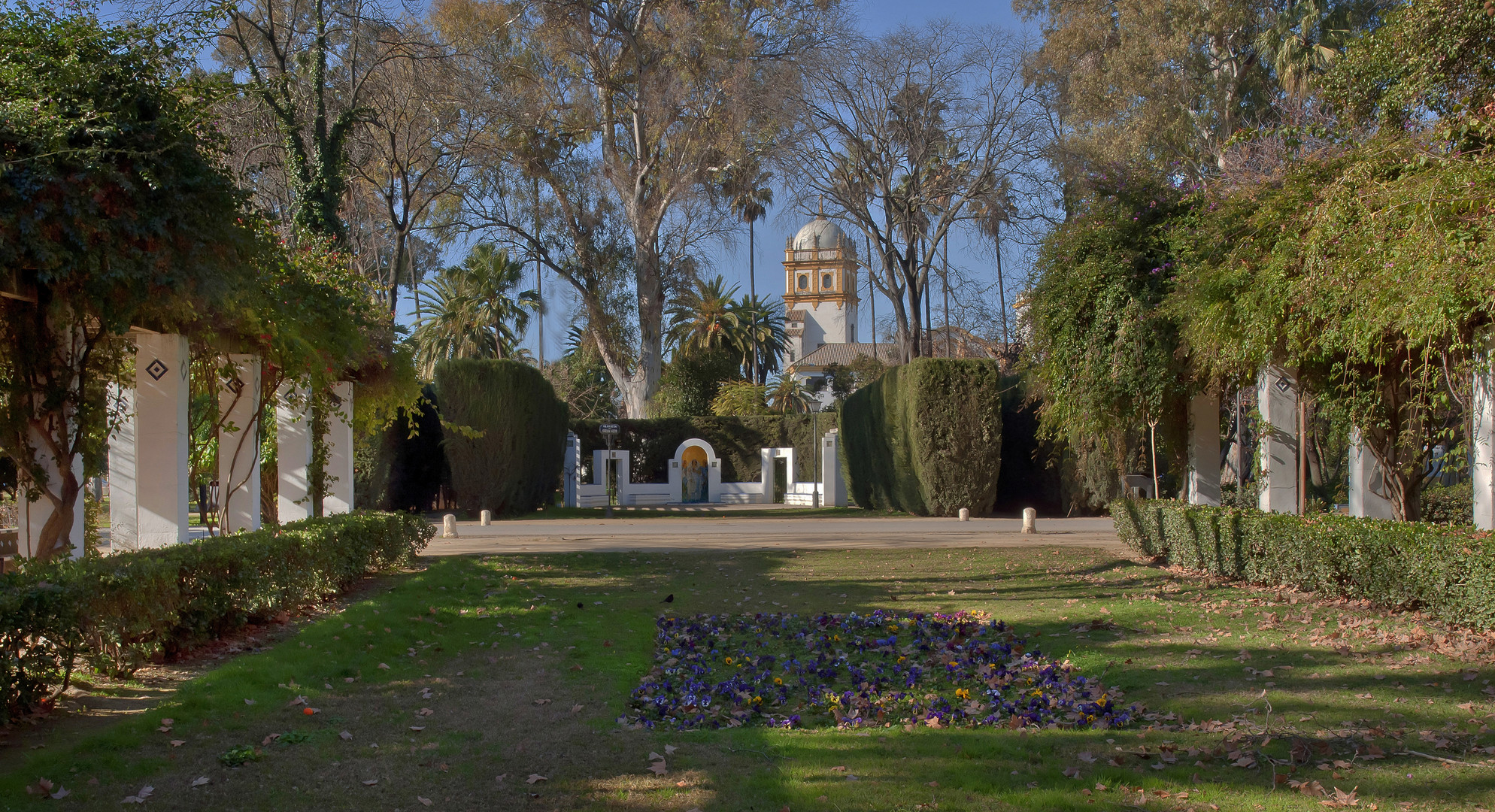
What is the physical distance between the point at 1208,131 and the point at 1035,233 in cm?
454

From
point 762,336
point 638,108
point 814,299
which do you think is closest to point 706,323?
point 762,336

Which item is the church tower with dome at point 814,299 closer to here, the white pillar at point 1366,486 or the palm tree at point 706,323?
the palm tree at point 706,323

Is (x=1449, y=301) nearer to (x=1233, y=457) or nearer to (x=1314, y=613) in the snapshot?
(x=1314, y=613)

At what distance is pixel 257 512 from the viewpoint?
1017 cm

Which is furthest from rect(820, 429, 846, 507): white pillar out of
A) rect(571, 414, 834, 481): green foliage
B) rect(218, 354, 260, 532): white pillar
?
rect(218, 354, 260, 532): white pillar

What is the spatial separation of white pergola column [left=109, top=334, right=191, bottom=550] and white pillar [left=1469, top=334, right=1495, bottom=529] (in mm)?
10358

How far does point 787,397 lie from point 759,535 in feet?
101

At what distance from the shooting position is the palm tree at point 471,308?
4384 centimetres

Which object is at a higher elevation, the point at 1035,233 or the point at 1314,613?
the point at 1035,233

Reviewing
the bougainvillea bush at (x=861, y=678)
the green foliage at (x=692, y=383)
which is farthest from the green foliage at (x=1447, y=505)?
the green foliage at (x=692, y=383)

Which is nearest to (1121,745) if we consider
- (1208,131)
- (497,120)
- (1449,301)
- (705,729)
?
(705,729)

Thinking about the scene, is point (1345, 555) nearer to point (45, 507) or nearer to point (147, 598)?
point (147, 598)

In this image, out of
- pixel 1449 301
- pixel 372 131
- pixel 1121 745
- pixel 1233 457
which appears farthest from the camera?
pixel 372 131

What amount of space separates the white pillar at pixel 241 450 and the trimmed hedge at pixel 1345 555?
33.4ft
